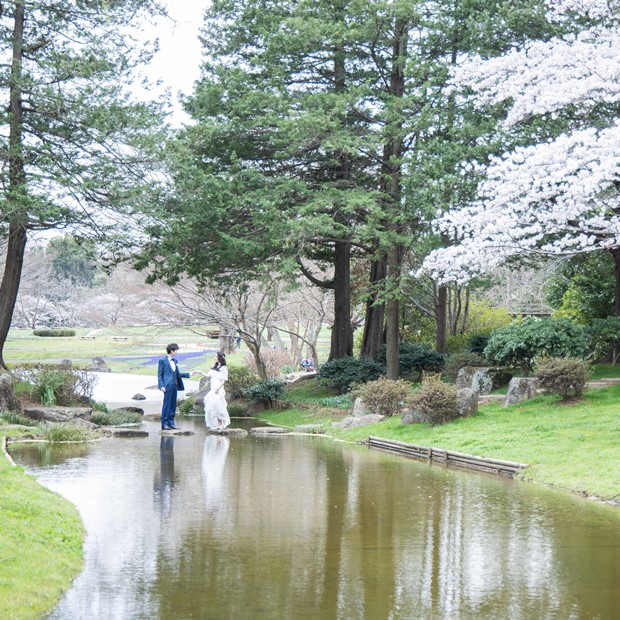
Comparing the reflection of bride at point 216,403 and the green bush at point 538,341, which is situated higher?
the green bush at point 538,341

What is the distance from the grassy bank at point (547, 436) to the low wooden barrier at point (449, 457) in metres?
0.34

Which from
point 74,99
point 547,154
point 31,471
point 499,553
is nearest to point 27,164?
point 74,99

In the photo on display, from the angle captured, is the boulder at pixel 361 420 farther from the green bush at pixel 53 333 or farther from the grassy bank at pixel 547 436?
the green bush at pixel 53 333

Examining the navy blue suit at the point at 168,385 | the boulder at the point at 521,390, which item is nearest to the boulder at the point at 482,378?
the boulder at the point at 521,390

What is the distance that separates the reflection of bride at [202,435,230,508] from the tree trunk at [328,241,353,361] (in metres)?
9.79

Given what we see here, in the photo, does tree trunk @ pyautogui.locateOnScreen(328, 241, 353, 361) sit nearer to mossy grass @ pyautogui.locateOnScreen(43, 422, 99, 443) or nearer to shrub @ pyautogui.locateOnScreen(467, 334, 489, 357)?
shrub @ pyautogui.locateOnScreen(467, 334, 489, 357)

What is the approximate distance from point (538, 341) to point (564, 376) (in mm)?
2196

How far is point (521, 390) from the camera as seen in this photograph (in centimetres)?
1712

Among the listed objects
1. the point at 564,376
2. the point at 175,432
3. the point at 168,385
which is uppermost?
the point at 564,376

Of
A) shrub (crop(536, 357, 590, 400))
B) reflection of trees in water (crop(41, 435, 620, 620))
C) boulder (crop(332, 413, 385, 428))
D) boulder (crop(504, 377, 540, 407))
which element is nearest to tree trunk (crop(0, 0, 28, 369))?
boulder (crop(332, 413, 385, 428))

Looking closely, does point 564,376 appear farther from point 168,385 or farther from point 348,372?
point 348,372

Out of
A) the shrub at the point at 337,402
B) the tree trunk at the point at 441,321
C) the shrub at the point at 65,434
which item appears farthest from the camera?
the tree trunk at the point at 441,321

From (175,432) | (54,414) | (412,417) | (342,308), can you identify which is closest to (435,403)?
(412,417)

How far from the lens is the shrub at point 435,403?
1581cm
